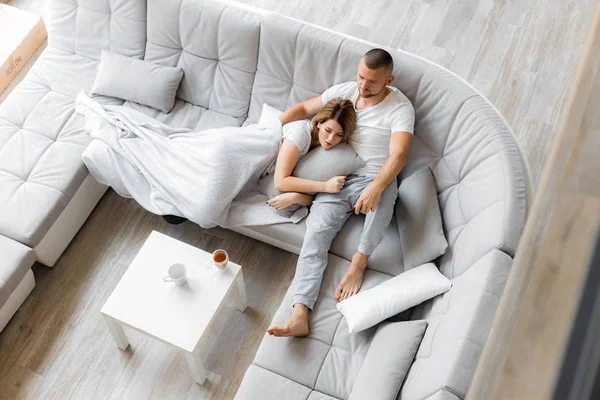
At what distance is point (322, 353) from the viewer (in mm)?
2219

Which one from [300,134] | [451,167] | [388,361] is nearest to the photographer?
[388,361]

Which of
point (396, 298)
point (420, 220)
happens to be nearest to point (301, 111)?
point (420, 220)

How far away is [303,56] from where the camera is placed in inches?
104

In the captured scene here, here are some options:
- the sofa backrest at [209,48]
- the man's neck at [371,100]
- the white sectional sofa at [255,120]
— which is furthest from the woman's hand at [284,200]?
the sofa backrest at [209,48]

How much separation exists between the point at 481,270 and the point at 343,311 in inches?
21.9

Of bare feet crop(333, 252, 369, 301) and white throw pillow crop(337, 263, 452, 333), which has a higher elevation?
white throw pillow crop(337, 263, 452, 333)

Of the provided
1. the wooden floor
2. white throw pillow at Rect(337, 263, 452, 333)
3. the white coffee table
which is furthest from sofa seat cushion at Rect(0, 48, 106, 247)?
white throw pillow at Rect(337, 263, 452, 333)

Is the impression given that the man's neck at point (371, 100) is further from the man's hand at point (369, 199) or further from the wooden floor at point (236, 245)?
the wooden floor at point (236, 245)

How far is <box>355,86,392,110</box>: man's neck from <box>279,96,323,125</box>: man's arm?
182 mm

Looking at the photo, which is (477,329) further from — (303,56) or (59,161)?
(59,161)

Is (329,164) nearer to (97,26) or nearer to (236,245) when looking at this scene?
(236,245)

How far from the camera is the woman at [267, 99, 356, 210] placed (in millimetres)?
2473

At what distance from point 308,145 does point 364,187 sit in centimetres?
31

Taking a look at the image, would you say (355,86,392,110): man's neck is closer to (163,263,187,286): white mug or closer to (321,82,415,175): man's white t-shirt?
(321,82,415,175): man's white t-shirt
